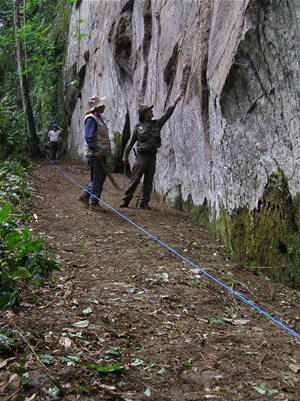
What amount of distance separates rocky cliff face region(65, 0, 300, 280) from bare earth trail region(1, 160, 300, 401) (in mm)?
931

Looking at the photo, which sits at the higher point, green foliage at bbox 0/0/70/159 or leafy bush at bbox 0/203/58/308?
green foliage at bbox 0/0/70/159

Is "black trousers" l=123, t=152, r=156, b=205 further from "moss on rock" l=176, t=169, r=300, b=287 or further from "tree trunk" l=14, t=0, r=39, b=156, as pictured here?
"tree trunk" l=14, t=0, r=39, b=156

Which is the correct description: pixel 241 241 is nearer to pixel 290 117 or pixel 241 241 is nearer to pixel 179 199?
pixel 290 117

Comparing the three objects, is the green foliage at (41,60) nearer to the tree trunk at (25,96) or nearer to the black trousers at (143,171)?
Answer: the tree trunk at (25,96)

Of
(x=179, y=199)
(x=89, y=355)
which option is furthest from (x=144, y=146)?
(x=89, y=355)

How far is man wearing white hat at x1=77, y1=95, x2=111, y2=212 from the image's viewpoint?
26.2 ft

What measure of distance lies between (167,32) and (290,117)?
587cm

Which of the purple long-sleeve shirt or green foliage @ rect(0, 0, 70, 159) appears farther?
green foliage @ rect(0, 0, 70, 159)

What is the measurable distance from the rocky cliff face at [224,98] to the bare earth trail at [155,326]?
3.05 feet

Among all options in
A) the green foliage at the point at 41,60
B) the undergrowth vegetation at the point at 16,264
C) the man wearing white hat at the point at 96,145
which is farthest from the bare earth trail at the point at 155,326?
the green foliage at the point at 41,60

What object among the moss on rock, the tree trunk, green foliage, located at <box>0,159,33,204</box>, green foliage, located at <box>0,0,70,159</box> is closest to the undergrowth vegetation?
the moss on rock

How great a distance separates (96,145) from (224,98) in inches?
124

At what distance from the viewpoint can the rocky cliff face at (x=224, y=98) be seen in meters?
4.49

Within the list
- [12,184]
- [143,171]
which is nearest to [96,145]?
[143,171]
